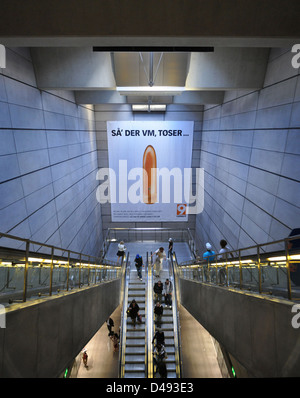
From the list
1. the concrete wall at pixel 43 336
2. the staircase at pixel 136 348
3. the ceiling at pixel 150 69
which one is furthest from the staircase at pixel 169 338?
the ceiling at pixel 150 69

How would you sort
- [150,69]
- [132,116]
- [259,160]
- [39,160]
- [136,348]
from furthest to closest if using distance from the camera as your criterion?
[132,116] → [136,348] → [150,69] → [259,160] → [39,160]

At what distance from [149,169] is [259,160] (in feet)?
28.6

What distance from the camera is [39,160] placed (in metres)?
8.36

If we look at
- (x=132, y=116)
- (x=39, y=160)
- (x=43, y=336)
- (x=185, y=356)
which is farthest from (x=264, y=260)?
(x=132, y=116)

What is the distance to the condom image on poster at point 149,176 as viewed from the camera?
54.1 ft

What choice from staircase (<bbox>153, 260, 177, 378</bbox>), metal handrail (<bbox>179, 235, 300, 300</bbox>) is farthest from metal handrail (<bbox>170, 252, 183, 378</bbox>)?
metal handrail (<bbox>179, 235, 300, 300</bbox>)

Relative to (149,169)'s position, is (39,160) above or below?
below

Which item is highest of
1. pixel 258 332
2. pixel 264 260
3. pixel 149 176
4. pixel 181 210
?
pixel 149 176

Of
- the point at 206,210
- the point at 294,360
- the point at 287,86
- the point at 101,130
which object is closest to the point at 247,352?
the point at 294,360

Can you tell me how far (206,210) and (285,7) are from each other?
479 inches

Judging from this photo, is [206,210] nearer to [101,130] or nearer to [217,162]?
[217,162]

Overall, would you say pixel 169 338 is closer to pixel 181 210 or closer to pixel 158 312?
pixel 158 312

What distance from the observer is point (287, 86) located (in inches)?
271

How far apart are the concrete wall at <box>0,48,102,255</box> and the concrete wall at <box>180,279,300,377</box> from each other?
183 inches
